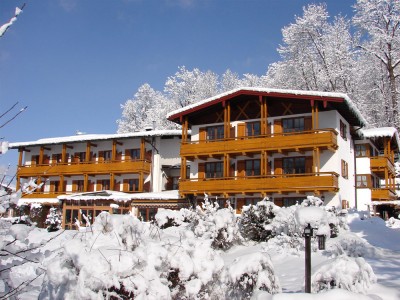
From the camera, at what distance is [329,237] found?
16.3 meters

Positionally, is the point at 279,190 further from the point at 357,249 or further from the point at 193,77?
the point at 193,77

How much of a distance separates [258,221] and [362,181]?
18579 mm

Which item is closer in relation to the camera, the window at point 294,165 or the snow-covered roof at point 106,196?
the window at point 294,165

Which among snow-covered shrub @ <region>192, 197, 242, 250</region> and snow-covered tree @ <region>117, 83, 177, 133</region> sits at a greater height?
snow-covered tree @ <region>117, 83, 177, 133</region>

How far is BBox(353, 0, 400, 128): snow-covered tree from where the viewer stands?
133ft

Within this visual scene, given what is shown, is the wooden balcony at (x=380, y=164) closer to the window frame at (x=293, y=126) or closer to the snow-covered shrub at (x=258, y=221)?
the window frame at (x=293, y=126)

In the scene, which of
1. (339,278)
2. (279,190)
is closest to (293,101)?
(279,190)

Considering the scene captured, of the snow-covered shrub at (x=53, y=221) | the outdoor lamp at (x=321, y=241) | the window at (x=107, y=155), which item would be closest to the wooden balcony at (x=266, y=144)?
the window at (x=107, y=155)

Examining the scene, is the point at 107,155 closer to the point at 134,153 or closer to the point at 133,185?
the point at 134,153

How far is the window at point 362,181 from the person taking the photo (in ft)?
111

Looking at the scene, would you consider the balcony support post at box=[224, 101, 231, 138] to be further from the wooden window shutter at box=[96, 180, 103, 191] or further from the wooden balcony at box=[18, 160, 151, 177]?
the wooden window shutter at box=[96, 180, 103, 191]

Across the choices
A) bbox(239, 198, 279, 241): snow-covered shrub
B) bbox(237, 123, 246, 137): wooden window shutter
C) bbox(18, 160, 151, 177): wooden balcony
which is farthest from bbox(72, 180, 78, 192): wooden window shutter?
bbox(239, 198, 279, 241): snow-covered shrub

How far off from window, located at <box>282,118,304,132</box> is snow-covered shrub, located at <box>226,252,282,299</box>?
21.5 meters

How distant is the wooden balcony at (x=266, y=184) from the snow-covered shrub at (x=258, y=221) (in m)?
7.91
